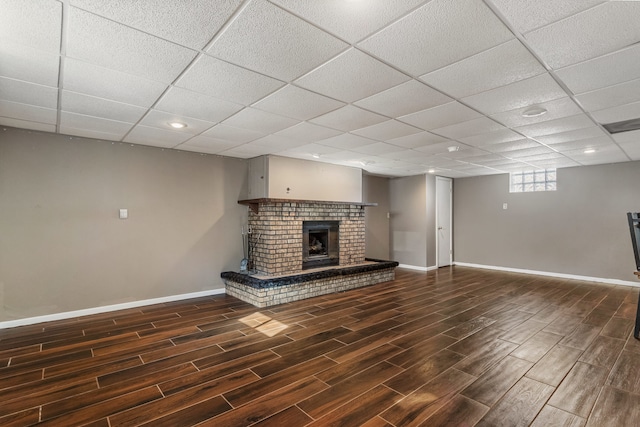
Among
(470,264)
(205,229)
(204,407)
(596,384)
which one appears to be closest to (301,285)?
(205,229)

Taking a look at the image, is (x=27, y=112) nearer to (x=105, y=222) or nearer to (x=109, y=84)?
(x=109, y=84)

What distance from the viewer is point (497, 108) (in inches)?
115

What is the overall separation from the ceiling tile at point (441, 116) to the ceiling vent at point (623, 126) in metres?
1.79

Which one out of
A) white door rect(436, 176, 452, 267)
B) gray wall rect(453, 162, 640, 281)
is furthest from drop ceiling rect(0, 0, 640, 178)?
white door rect(436, 176, 452, 267)

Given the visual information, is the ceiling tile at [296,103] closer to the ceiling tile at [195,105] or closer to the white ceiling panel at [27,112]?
the ceiling tile at [195,105]

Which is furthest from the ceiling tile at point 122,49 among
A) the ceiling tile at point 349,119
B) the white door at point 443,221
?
the white door at point 443,221

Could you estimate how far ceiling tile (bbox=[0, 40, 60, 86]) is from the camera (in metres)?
1.94

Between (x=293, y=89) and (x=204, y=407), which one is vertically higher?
(x=293, y=89)

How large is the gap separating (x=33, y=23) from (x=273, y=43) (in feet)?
4.22

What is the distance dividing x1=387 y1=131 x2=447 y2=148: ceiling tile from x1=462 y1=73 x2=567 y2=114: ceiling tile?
0.93m

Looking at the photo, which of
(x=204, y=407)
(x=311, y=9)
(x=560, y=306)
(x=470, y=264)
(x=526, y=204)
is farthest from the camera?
(x=470, y=264)

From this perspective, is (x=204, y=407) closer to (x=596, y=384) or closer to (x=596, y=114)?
(x=596, y=384)

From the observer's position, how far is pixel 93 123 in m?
Result: 3.43

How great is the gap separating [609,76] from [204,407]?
3.68 meters
